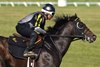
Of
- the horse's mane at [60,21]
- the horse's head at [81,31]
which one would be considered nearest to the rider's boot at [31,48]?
the horse's mane at [60,21]

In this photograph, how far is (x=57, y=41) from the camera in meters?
11.3

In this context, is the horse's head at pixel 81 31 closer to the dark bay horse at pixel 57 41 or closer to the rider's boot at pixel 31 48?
the dark bay horse at pixel 57 41

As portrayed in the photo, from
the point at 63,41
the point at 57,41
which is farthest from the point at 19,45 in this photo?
the point at 63,41

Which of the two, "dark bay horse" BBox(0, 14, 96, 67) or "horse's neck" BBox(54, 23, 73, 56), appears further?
"horse's neck" BBox(54, 23, 73, 56)

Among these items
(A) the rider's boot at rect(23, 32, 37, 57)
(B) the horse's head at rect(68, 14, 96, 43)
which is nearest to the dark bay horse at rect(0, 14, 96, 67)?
(B) the horse's head at rect(68, 14, 96, 43)

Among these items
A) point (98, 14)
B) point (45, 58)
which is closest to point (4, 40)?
point (45, 58)

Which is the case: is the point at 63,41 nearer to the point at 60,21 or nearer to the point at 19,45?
the point at 60,21

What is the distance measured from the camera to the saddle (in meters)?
11.0

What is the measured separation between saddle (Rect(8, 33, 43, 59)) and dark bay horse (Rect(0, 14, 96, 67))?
95 millimetres

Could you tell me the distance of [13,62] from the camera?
10953mm

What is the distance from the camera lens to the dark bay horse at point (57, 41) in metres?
11.0

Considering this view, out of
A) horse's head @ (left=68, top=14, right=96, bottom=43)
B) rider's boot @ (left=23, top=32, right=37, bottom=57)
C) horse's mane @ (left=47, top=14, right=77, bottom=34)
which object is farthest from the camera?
horse's mane @ (left=47, top=14, right=77, bottom=34)

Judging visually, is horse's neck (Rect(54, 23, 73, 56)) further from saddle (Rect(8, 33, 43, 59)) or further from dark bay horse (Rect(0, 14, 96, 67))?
saddle (Rect(8, 33, 43, 59))

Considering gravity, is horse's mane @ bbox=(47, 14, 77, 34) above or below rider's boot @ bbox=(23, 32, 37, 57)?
above
